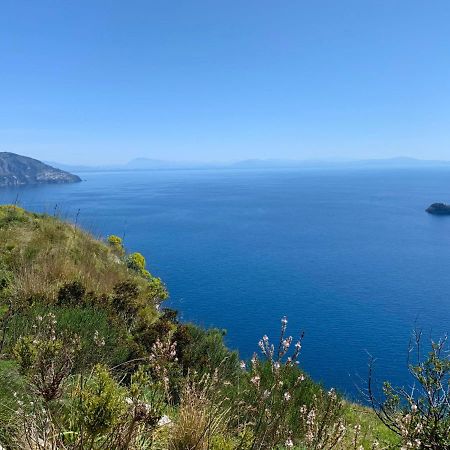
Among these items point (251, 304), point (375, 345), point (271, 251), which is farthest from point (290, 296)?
point (271, 251)

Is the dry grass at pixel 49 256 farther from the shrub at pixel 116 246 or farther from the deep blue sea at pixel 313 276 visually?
the deep blue sea at pixel 313 276

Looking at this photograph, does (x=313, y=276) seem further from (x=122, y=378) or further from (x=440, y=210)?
(x=440, y=210)

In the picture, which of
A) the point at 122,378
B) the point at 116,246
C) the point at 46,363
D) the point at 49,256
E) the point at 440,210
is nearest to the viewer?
the point at 46,363

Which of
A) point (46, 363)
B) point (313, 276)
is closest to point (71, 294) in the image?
point (46, 363)

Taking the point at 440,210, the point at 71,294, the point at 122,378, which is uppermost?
the point at 71,294

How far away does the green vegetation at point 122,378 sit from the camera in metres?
2.91

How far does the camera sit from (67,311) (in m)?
6.36

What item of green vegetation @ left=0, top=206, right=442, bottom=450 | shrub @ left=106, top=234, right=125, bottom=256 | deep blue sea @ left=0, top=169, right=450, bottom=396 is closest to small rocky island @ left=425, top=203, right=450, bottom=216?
deep blue sea @ left=0, top=169, right=450, bottom=396

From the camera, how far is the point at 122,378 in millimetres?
4336

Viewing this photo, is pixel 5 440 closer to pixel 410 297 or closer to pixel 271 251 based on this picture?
pixel 410 297

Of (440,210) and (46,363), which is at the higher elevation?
(46,363)

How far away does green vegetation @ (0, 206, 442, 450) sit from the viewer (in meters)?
2.91

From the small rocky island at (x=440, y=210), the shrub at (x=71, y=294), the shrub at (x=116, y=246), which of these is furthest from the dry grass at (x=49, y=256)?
the small rocky island at (x=440, y=210)

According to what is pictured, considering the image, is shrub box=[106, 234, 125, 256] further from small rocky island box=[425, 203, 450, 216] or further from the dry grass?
small rocky island box=[425, 203, 450, 216]
